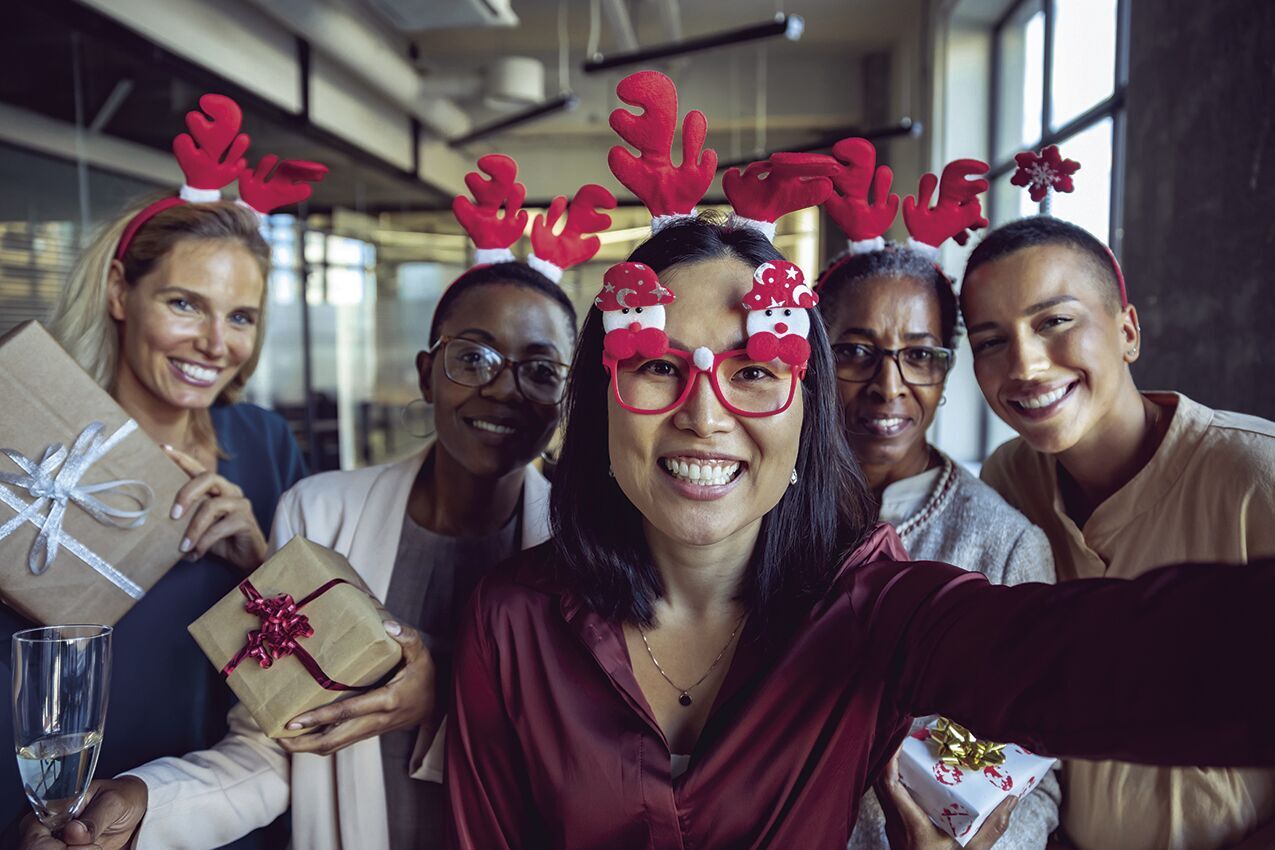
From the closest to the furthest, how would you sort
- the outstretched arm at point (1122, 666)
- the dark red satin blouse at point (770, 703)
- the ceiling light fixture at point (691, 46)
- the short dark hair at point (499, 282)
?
the outstretched arm at point (1122, 666) < the dark red satin blouse at point (770, 703) < the short dark hair at point (499, 282) < the ceiling light fixture at point (691, 46)

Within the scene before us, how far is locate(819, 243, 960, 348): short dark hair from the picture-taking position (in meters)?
2.08

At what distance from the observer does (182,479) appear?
1.76 m

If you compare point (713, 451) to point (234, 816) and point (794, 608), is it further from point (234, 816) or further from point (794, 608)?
point (234, 816)

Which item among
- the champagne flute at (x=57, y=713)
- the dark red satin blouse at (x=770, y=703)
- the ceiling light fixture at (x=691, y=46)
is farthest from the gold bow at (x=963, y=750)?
the ceiling light fixture at (x=691, y=46)

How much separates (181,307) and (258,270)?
0.21 meters

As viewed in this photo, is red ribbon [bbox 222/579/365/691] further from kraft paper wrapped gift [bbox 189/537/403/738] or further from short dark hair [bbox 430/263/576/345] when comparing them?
short dark hair [bbox 430/263/576/345]

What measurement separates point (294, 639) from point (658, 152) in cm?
95

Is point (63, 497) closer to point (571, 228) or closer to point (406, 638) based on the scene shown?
point (406, 638)

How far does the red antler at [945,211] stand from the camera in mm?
2111

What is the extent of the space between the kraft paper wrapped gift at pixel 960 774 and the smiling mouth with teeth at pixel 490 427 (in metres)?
0.96

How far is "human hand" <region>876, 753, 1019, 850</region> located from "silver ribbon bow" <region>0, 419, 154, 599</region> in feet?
4.55

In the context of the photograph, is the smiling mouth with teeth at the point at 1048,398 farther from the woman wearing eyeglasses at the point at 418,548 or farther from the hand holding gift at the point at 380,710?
the hand holding gift at the point at 380,710

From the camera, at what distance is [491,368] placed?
6.16 ft

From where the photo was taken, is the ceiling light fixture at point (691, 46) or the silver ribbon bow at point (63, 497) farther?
the ceiling light fixture at point (691, 46)
